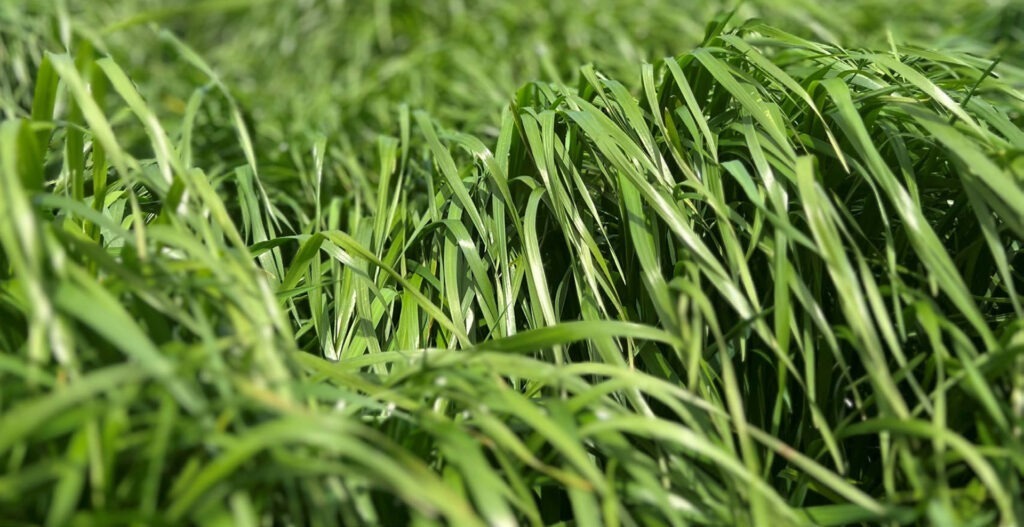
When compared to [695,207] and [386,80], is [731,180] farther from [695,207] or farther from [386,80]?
[386,80]

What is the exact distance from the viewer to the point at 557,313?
45.4 inches

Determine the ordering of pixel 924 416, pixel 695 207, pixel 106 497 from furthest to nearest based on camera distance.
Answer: pixel 695 207 → pixel 924 416 → pixel 106 497

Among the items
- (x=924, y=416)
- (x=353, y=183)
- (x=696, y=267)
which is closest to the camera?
(x=696, y=267)

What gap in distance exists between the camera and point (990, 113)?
3.76 feet

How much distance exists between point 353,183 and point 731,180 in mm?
779

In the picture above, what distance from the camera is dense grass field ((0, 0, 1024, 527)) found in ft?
2.32

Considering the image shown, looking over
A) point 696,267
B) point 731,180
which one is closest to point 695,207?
point 731,180

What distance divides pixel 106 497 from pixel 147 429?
63 mm

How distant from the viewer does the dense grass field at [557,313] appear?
2.32 ft

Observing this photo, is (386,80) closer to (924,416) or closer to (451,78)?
(451,78)

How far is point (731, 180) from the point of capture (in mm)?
1217

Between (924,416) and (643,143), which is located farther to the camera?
(643,143)

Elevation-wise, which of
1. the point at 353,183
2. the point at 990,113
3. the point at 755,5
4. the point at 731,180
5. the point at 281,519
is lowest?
the point at 281,519

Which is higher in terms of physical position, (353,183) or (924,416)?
(353,183)
